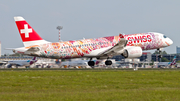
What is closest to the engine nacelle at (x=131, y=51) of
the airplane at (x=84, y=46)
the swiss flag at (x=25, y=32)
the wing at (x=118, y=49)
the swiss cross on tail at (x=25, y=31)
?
the airplane at (x=84, y=46)

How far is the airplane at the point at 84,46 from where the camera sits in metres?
52.9

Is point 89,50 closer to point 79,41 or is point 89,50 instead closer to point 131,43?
point 79,41

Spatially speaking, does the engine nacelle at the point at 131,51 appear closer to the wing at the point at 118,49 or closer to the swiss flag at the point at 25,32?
the wing at the point at 118,49

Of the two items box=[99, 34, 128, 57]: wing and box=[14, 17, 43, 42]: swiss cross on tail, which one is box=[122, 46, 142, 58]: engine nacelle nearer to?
box=[99, 34, 128, 57]: wing

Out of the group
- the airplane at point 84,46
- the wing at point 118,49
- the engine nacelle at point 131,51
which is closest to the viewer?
the airplane at point 84,46

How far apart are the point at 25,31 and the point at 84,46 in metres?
10.6

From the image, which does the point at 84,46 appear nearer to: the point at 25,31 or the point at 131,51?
the point at 131,51

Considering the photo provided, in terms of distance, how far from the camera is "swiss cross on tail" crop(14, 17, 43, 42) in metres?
53.0

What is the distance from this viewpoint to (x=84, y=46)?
54.8 metres

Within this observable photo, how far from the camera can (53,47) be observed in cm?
5312

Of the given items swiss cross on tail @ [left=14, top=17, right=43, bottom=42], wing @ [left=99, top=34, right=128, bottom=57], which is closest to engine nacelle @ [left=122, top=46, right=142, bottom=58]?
wing @ [left=99, top=34, right=128, bottom=57]

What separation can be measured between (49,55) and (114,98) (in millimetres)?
36073

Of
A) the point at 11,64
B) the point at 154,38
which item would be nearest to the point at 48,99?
the point at 154,38

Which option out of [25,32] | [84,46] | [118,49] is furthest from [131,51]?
[25,32]
